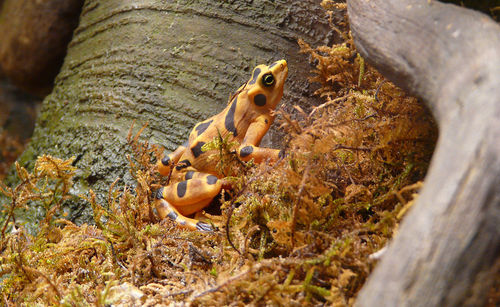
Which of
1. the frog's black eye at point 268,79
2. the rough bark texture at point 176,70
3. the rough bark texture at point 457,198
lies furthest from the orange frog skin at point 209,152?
the rough bark texture at point 457,198

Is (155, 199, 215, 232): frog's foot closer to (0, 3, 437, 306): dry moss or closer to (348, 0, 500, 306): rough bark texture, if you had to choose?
(0, 3, 437, 306): dry moss

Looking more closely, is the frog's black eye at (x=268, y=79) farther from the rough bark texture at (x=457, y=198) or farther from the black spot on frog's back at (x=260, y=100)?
the rough bark texture at (x=457, y=198)

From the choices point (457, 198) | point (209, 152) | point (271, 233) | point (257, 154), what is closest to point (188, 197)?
point (209, 152)

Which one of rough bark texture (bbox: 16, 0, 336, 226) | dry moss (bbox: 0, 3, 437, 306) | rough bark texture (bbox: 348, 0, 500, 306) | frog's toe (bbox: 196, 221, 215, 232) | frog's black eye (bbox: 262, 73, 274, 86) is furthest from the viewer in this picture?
rough bark texture (bbox: 16, 0, 336, 226)

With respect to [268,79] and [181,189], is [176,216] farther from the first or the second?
[268,79]

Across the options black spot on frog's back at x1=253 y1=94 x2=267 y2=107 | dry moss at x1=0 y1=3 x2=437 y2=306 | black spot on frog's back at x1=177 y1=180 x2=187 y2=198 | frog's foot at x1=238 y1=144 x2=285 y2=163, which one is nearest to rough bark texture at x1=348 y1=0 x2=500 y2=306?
dry moss at x1=0 y1=3 x2=437 y2=306

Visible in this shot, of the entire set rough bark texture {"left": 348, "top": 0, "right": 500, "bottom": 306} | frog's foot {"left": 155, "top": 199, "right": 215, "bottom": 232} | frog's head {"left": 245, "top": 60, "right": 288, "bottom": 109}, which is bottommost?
frog's foot {"left": 155, "top": 199, "right": 215, "bottom": 232}

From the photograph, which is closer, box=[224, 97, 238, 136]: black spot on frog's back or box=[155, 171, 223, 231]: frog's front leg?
box=[155, 171, 223, 231]: frog's front leg

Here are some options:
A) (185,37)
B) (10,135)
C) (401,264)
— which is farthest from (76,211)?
(10,135)
